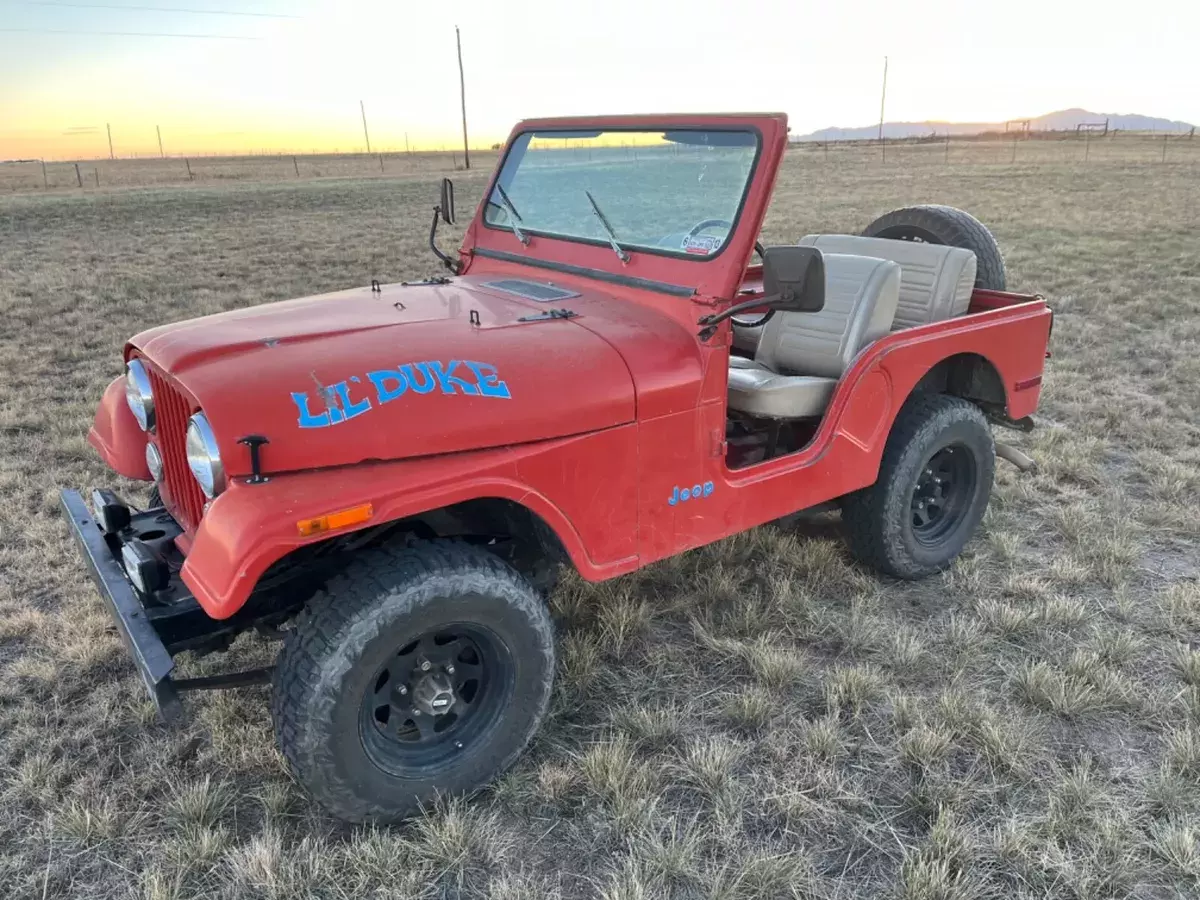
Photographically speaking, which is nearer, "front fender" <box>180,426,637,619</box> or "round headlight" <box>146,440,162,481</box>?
"front fender" <box>180,426,637,619</box>

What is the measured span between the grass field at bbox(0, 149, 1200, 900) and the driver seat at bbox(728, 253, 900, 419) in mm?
851

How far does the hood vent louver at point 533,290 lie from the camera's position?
3111 millimetres

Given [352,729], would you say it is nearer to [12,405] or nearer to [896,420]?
[896,420]

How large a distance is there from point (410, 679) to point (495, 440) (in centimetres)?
74

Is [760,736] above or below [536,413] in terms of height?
below

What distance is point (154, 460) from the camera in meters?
2.83

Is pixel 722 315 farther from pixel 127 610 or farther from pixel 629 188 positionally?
pixel 127 610

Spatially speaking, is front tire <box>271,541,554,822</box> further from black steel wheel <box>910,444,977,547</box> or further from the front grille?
black steel wheel <box>910,444,977,547</box>

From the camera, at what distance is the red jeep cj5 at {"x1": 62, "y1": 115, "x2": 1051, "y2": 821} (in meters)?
2.24

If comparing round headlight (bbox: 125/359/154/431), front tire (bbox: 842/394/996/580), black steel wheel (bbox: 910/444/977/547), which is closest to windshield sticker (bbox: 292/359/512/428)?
round headlight (bbox: 125/359/154/431)

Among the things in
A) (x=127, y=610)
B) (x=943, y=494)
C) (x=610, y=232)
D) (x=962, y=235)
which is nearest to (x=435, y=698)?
(x=127, y=610)

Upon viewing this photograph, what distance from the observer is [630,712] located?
3027mm

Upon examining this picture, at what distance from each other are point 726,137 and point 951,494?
78.3 inches

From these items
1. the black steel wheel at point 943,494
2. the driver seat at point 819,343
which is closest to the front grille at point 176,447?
the driver seat at point 819,343
